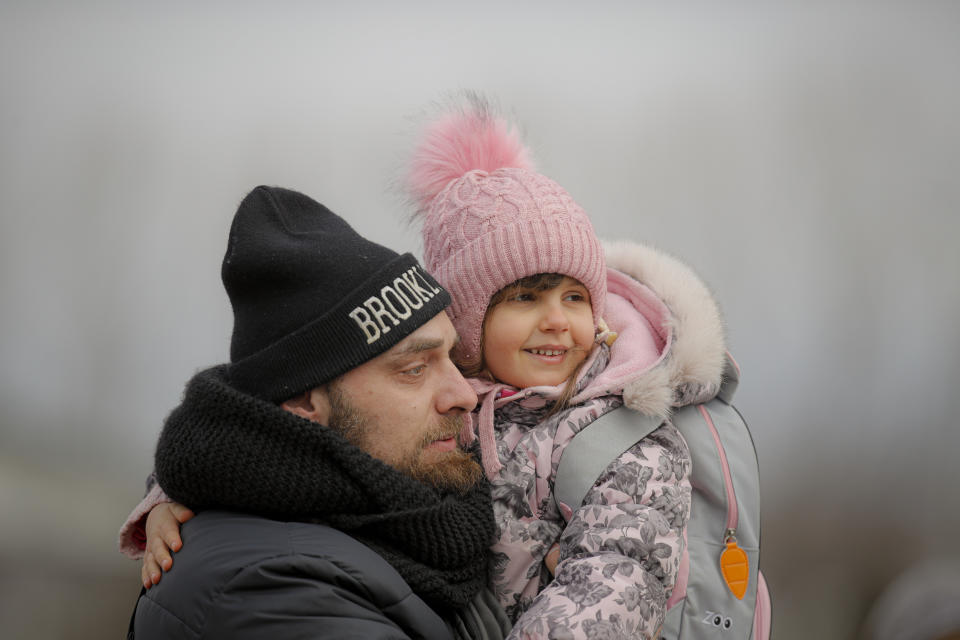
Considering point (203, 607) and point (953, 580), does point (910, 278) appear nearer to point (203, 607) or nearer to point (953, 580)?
point (953, 580)

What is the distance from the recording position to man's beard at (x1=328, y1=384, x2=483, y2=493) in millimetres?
1206

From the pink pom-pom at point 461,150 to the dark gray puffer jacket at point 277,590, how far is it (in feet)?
2.55

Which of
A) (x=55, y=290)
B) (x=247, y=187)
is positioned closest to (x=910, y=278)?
(x=247, y=187)

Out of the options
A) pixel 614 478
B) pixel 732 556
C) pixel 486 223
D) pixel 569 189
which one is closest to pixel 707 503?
pixel 732 556

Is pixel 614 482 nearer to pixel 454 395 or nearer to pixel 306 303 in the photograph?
pixel 454 395

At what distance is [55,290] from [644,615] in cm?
186

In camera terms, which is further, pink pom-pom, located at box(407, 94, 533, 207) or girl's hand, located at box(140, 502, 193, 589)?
pink pom-pom, located at box(407, 94, 533, 207)

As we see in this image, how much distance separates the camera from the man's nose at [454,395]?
1252 millimetres

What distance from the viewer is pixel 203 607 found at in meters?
0.97

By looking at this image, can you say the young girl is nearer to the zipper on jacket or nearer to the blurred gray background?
the zipper on jacket

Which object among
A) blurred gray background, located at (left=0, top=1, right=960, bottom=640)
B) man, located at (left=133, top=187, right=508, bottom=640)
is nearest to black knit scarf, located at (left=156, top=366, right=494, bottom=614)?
man, located at (left=133, top=187, right=508, bottom=640)

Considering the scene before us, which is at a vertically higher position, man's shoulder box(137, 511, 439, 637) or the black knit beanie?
the black knit beanie

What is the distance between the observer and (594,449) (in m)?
1.22

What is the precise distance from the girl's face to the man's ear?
341 millimetres
